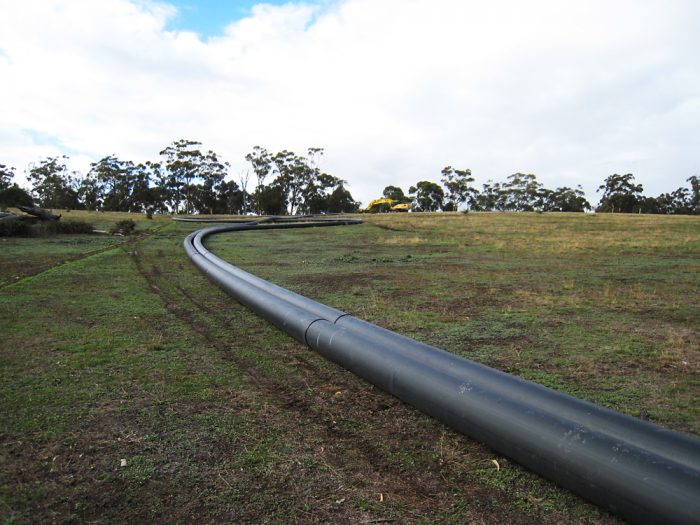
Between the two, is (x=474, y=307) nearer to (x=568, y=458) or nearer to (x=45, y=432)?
(x=568, y=458)

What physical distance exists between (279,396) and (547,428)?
1.90 meters

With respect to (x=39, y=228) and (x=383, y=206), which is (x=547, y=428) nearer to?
(x=39, y=228)

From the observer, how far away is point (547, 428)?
2.24m

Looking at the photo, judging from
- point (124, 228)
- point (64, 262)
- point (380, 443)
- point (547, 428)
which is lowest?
point (380, 443)

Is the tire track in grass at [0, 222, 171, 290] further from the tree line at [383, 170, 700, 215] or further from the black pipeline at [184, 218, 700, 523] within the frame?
the tree line at [383, 170, 700, 215]

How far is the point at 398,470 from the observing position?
8.20 feet

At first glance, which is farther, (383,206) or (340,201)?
(340,201)

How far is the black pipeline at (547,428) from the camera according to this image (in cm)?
185

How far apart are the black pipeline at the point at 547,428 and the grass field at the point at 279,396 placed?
18 centimetres

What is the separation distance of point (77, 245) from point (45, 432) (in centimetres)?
1167

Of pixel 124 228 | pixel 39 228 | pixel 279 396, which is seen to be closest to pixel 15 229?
pixel 39 228

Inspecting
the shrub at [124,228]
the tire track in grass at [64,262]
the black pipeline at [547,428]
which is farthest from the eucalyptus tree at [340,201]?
the black pipeline at [547,428]

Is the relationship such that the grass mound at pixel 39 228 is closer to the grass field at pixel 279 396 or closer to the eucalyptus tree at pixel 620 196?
the grass field at pixel 279 396

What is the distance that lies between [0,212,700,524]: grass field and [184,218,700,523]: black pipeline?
181 millimetres
